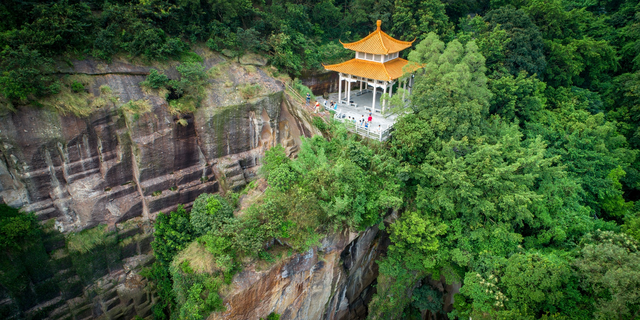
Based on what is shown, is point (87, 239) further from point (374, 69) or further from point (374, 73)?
point (374, 69)

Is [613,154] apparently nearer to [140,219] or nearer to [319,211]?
[319,211]

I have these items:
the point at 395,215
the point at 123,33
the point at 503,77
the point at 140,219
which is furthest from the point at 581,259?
the point at 123,33

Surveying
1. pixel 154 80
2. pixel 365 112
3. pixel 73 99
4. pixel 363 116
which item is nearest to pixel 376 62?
pixel 365 112

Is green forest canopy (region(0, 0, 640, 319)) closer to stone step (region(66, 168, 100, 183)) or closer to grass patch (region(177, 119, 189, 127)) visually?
stone step (region(66, 168, 100, 183))

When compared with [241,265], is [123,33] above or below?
above

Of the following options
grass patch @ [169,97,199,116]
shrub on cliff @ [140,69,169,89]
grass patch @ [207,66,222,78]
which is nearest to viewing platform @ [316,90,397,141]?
grass patch @ [207,66,222,78]
